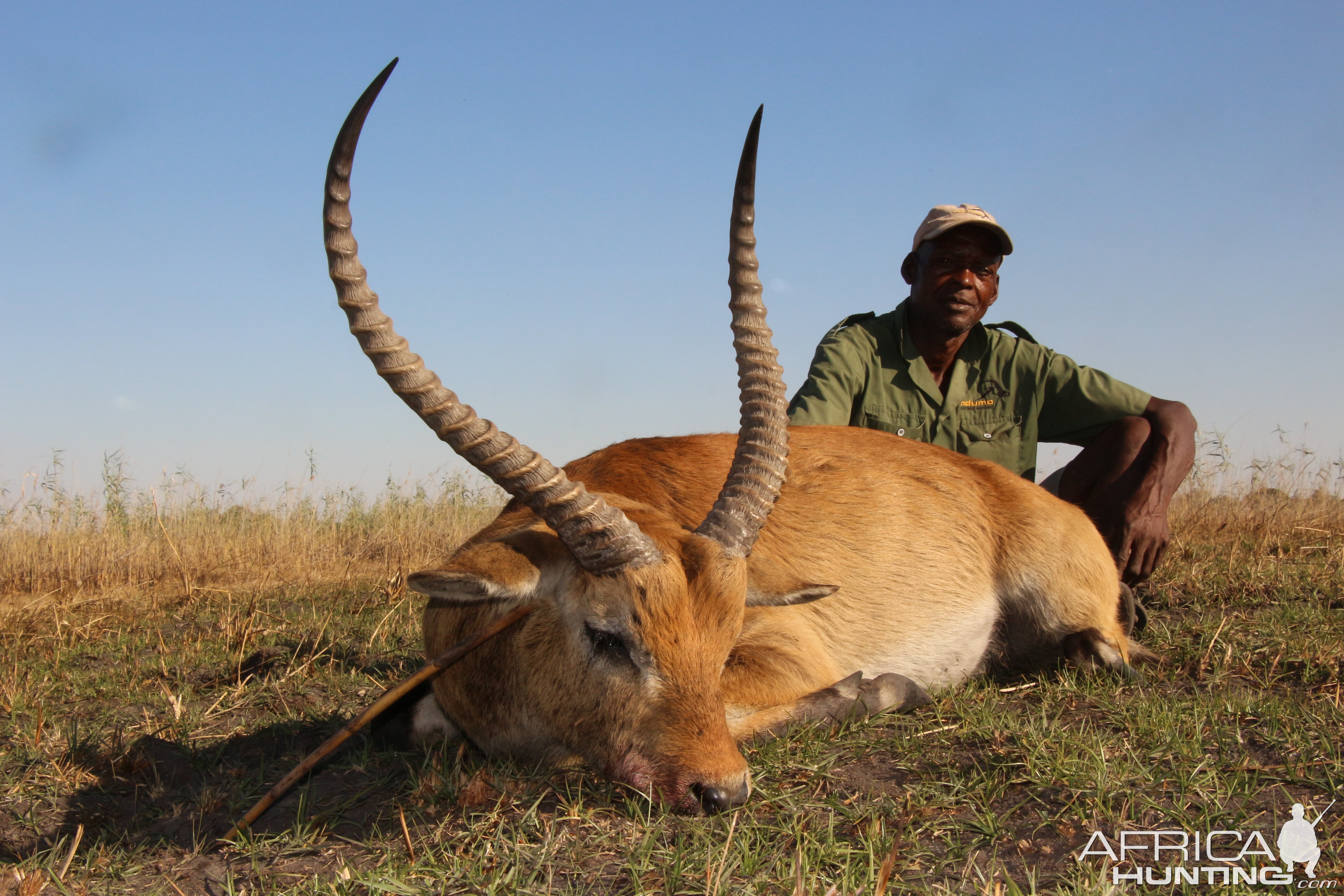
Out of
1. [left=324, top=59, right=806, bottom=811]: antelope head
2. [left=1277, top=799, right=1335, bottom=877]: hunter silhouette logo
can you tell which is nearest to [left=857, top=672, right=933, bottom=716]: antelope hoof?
[left=324, top=59, right=806, bottom=811]: antelope head

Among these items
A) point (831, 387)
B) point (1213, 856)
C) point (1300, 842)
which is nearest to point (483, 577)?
point (1213, 856)

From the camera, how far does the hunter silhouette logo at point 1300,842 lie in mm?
2359

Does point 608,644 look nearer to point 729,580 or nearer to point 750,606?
point 729,580

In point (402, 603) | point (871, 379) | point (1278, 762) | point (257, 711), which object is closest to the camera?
point (1278, 762)

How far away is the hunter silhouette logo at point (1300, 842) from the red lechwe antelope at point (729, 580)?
4.58 feet

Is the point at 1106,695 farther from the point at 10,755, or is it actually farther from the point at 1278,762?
the point at 10,755

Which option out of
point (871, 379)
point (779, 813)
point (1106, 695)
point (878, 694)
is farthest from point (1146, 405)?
point (779, 813)

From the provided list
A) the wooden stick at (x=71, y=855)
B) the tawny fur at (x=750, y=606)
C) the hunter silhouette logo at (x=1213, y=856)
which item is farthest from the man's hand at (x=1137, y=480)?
the wooden stick at (x=71, y=855)

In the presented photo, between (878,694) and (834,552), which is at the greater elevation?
(834,552)

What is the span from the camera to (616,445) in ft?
15.4

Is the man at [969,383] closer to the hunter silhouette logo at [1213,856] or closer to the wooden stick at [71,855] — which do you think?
the hunter silhouette logo at [1213,856]

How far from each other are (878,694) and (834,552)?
791mm

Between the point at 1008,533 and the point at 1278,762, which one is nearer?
the point at 1278,762

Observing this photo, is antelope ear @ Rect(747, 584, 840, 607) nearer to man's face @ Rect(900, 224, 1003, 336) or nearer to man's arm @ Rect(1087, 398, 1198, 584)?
man's arm @ Rect(1087, 398, 1198, 584)
